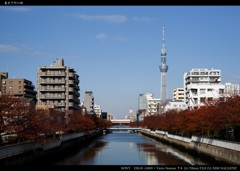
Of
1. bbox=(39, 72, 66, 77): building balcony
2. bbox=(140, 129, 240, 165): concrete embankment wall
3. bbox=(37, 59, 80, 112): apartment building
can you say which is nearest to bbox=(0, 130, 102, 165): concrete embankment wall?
bbox=(140, 129, 240, 165): concrete embankment wall

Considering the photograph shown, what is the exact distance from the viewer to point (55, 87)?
86.4m

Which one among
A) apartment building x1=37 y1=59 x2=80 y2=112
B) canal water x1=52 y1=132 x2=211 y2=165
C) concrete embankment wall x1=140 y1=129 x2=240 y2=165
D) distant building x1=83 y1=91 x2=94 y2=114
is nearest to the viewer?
concrete embankment wall x1=140 y1=129 x2=240 y2=165

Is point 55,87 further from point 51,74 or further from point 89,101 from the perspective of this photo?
point 89,101

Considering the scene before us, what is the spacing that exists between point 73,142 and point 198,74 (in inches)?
2509

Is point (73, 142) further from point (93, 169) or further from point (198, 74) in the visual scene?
point (198, 74)

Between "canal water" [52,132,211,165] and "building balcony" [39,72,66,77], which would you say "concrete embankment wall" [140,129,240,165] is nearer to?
"canal water" [52,132,211,165]

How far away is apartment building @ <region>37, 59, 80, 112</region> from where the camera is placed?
85706 mm

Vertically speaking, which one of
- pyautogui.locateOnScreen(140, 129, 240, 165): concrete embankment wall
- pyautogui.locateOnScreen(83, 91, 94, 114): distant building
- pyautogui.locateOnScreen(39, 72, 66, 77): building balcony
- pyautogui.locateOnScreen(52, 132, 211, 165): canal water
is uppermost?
pyautogui.locateOnScreen(39, 72, 66, 77): building balcony

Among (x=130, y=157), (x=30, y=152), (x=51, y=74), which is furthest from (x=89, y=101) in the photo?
(x=30, y=152)

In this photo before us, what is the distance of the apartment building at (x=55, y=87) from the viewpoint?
3374 inches

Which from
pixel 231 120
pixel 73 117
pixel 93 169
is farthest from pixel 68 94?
pixel 93 169

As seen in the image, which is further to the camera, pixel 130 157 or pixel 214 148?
pixel 130 157

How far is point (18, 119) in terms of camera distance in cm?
2608

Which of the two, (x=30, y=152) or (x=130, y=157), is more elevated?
(x=30, y=152)
